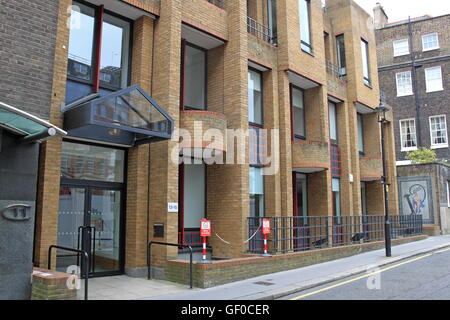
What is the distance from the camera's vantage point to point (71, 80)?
33.8 feet

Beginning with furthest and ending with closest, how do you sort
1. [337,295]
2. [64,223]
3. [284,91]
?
[284,91], [64,223], [337,295]

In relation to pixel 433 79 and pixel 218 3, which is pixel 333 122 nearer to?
pixel 218 3

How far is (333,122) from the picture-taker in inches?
793

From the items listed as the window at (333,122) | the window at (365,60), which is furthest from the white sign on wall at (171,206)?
the window at (365,60)

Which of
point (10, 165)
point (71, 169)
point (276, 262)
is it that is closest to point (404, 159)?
point (276, 262)

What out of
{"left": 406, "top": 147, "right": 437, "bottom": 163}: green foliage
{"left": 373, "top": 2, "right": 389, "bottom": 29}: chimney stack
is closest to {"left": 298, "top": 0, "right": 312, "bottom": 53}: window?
{"left": 406, "top": 147, "right": 437, "bottom": 163}: green foliage

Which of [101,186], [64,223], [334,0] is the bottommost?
[64,223]

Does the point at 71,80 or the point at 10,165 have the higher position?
the point at 71,80

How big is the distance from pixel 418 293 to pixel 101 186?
312 inches

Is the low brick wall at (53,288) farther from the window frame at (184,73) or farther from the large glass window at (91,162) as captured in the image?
the window frame at (184,73)

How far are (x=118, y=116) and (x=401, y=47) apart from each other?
104 ft

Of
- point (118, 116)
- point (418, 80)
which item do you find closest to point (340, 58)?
point (418, 80)

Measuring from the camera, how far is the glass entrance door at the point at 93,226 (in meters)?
9.98
